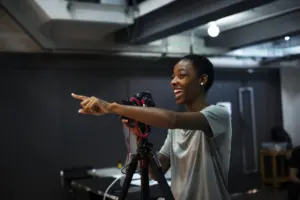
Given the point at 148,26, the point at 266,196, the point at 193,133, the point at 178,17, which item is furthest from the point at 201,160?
the point at 148,26

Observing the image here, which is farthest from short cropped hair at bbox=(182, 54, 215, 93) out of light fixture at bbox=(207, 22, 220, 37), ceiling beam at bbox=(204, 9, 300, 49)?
light fixture at bbox=(207, 22, 220, 37)

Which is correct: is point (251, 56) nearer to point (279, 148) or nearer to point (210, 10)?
point (279, 148)

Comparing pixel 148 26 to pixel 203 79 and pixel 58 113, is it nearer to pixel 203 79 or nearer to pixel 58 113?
pixel 58 113

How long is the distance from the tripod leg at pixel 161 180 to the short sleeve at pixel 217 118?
210 mm

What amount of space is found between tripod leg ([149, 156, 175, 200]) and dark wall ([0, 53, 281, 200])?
283cm

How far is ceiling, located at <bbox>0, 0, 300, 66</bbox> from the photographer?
10.2 feet

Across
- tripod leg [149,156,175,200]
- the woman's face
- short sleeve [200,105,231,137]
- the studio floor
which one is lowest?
the studio floor

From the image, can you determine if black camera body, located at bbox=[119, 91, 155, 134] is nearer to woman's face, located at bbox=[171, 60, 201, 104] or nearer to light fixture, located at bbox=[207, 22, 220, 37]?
woman's face, located at bbox=[171, 60, 201, 104]

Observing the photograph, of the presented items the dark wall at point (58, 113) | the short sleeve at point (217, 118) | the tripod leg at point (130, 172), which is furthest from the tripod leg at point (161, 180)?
the dark wall at point (58, 113)

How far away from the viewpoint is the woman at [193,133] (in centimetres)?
103

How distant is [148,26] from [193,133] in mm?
2527

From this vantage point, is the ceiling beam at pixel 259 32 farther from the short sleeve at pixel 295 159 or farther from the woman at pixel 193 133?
the woman at pixel 193 133

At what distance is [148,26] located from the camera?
3.61 meters

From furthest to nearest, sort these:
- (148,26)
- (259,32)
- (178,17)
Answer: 1. (259,32)
2. (148,26)
3. (178,17)
